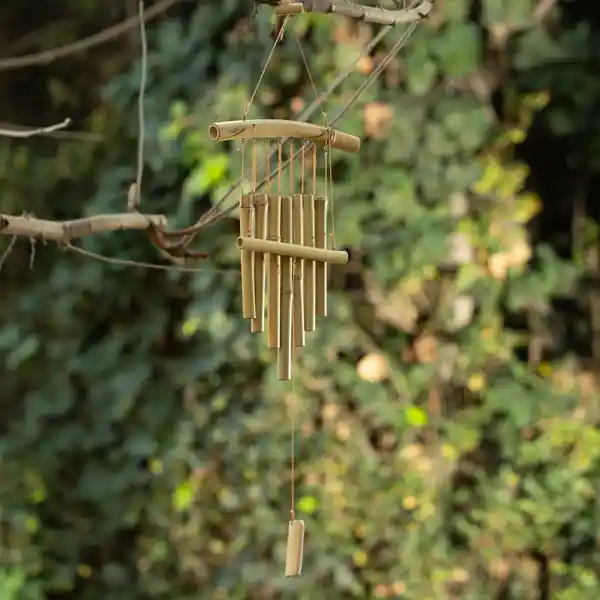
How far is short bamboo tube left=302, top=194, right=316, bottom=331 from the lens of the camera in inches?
35.2

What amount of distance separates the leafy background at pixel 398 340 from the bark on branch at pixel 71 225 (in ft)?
1.71

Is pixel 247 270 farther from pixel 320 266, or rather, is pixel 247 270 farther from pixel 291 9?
pixel 291 9

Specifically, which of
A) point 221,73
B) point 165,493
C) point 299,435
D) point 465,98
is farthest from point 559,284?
point 165,493

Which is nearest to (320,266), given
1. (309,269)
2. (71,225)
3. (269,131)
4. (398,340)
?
(309,269)

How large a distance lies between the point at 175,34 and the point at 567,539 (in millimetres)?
1277

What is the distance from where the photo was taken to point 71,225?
111 cm

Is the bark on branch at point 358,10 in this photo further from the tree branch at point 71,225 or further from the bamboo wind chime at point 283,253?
the tree branch at point 71,225

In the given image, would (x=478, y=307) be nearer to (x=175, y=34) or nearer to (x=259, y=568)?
(x=259, y=568)

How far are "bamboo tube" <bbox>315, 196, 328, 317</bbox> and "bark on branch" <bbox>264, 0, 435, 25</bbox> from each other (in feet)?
0.63

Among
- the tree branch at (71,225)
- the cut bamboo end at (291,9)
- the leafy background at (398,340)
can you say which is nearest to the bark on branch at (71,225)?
the tree branch at (71,225)

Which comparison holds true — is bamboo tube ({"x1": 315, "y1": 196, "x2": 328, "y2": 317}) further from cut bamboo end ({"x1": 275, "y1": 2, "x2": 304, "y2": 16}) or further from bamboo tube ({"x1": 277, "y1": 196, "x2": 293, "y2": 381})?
cut bamboo end ({"x1": 275, "y1": 2, "x2": 304, "y2": 16})

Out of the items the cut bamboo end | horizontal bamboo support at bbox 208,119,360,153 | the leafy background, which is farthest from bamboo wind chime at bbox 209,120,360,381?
the leafy background

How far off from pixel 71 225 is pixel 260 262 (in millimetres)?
346

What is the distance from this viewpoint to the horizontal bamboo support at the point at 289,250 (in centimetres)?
85
